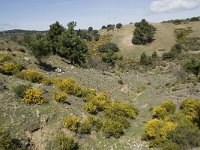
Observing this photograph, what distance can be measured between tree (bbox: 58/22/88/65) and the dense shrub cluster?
89.6 feet

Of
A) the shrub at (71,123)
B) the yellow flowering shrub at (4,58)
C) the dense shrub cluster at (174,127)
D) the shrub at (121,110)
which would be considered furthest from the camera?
the yellow flowering shrub at (4,58)

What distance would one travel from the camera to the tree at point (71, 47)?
60.0 metres

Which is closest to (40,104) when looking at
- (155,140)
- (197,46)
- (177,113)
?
(155,140)

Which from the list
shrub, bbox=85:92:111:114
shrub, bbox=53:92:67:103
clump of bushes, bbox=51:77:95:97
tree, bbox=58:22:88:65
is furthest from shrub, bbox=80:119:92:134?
tree, bbox=58:22:88:65

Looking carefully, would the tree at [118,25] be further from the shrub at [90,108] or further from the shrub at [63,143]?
the shrub at [63,143]

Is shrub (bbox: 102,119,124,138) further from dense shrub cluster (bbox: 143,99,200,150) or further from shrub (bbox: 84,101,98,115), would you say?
shrub (bbox: 84,101,98,115)

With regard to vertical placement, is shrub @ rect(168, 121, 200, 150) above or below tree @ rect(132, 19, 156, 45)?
above

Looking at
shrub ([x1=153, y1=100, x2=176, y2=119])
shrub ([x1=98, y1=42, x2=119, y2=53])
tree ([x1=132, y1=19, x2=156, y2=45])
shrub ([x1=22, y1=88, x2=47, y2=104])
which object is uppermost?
shrub ([x1=22, y1=88, x2=47, y2=104])

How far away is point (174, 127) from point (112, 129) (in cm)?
591

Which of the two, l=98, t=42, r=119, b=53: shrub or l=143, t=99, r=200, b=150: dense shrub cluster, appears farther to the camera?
l=98, t=42, r=119, b=53: shrub

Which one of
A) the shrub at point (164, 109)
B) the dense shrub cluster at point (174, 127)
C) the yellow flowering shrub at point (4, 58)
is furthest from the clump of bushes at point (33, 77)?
the dense shrub cluster at point (174, 127)

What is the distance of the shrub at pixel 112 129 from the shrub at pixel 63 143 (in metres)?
4.09

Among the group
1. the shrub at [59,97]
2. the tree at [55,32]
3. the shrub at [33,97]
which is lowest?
the shrub at [59,97]

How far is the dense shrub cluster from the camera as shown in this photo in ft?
91.6
